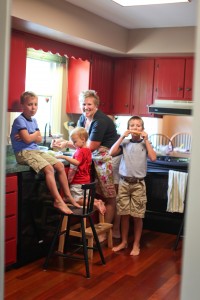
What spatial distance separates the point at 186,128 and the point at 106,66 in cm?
140

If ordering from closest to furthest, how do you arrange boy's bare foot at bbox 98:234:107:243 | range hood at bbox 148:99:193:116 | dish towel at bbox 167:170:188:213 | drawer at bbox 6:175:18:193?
1. drawer at bbox 6:175:18:193
2. boy's bare foot at bbox 98:234:107:243
3. dish towel at bbox 167:170:188:213
4. range hood at bbox 148:99:193:116

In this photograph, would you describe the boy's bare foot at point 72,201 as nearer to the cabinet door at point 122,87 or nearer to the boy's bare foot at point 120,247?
the boy's bare foot at point 120,247

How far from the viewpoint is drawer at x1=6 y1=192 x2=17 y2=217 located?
3.27 meters

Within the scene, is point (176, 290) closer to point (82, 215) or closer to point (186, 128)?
point (82, 215)

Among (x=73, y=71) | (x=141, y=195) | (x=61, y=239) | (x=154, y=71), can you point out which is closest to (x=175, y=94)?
(x=154, y=71)

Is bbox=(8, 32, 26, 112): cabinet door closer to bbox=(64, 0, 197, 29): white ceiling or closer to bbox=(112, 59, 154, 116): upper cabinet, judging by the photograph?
bbox=(64, 0, 197, 29): white ceiling

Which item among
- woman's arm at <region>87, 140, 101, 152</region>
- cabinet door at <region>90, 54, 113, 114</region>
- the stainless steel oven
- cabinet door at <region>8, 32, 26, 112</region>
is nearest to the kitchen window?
cabinet door at <region>90, 54, 113, 114</region>

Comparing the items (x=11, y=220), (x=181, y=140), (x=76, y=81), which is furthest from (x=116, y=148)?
(x=181, y=140)

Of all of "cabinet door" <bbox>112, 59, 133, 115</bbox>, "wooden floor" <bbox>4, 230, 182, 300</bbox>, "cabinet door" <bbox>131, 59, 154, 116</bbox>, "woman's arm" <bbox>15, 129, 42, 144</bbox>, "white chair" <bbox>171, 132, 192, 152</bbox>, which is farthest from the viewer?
"white chair" <bbox>171, 132, 192, 152</bbox>

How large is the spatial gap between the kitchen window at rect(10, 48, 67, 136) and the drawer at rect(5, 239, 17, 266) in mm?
1636

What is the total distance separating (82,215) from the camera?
3.35 metres

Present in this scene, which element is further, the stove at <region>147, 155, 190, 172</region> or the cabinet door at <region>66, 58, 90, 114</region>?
the cabinet door at <region>66, 58, 90, 114</region>

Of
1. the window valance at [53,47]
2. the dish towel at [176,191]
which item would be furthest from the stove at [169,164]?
the window valance at [53,47]

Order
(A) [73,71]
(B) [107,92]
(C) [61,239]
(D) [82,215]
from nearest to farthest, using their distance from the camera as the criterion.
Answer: (D) [82,215], (C) [61,239], (A) [73,71], (B) [107,92]
